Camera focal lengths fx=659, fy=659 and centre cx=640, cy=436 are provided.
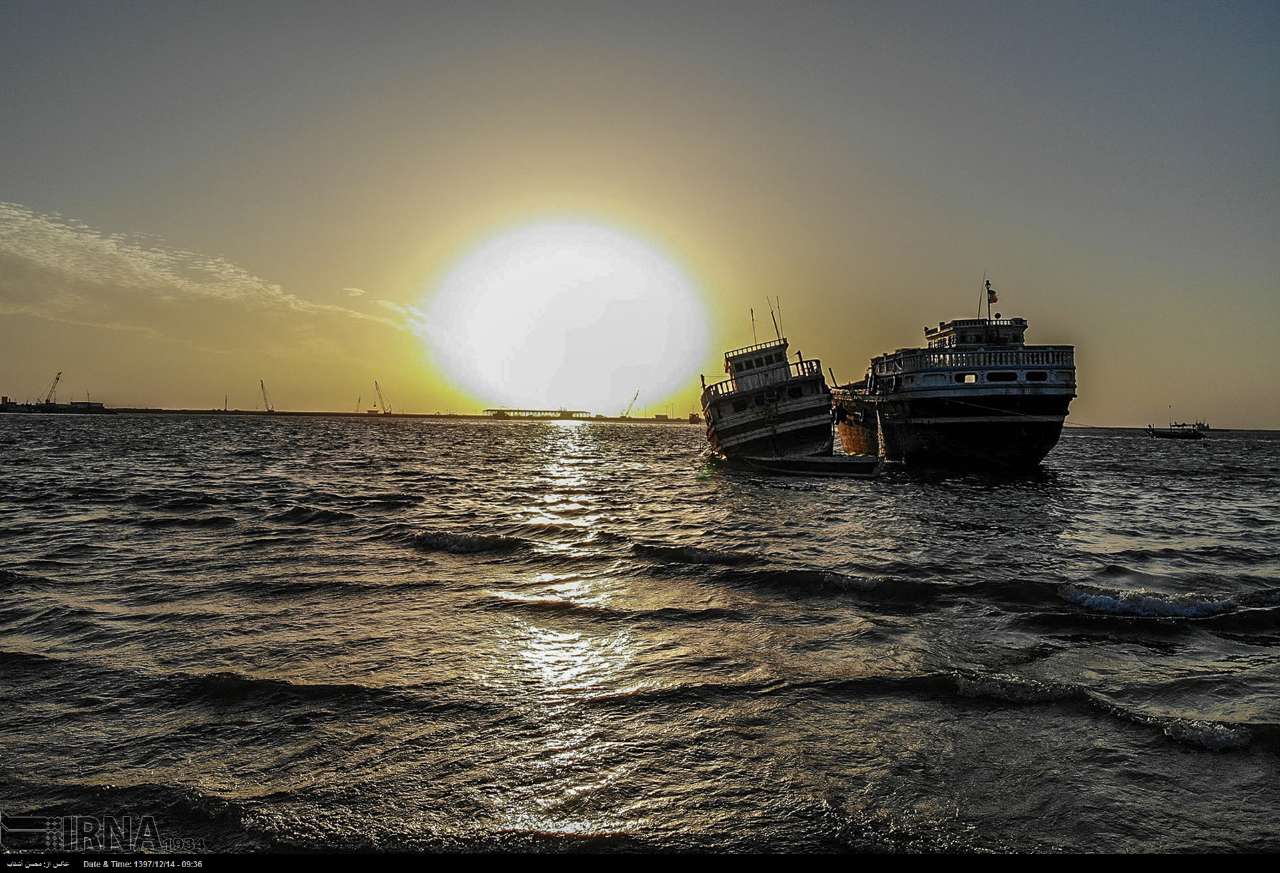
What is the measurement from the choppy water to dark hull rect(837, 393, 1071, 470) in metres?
23.5

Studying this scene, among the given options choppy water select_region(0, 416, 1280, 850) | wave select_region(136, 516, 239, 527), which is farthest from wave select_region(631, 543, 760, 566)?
wave select_region(136, 516, 239, 527)

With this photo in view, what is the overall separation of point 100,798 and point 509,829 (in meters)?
3.43

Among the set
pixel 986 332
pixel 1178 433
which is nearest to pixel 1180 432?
pixel 1178 433

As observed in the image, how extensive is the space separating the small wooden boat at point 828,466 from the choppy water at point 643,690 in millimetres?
A: 25562

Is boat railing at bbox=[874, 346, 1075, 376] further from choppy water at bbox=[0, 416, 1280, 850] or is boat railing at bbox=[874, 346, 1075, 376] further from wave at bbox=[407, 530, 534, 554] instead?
wave at bbox=[407, 530, 534, 554]

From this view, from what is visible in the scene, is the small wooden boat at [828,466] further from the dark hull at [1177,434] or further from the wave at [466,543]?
the dark hull at [1177,434]

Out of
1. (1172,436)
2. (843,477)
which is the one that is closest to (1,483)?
(843,477)

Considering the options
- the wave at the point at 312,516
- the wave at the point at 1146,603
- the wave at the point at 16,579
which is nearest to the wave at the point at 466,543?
the wave at the point at 312,516

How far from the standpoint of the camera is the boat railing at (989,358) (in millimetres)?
41312

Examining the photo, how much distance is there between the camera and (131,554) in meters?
16.5

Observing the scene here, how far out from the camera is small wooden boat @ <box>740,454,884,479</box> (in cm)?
4525

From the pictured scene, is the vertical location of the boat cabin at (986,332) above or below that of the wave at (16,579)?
above

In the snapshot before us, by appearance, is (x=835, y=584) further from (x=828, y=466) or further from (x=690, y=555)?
(x=828, y=466)

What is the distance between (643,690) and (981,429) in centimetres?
4131
